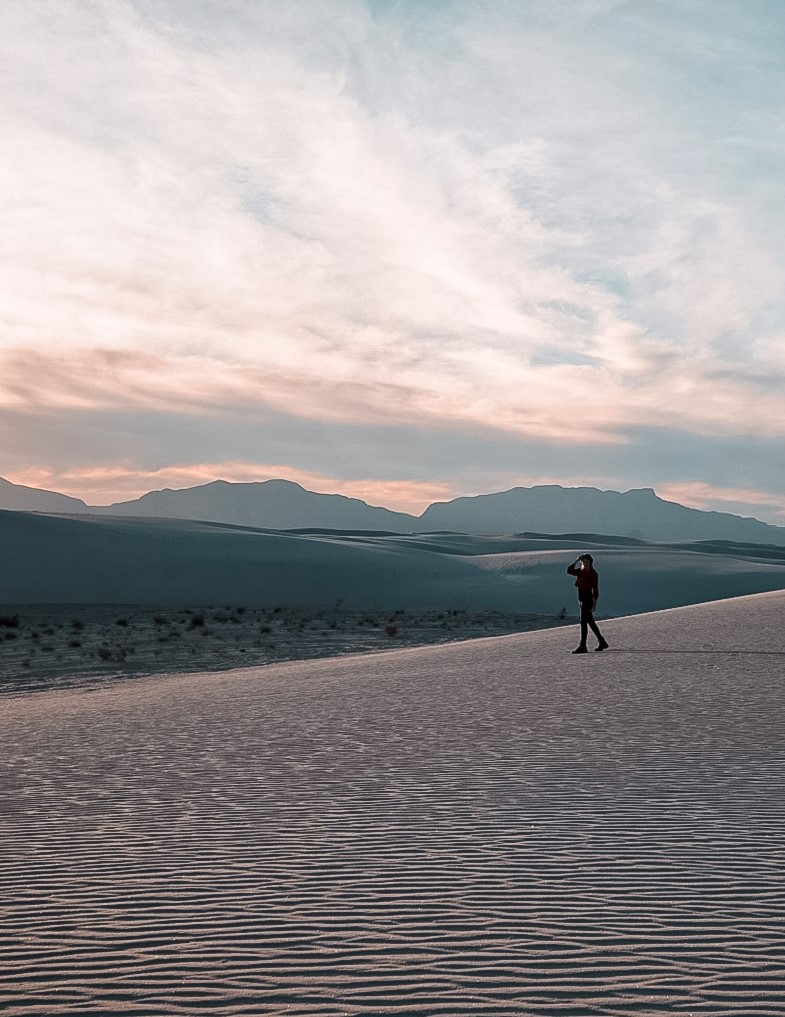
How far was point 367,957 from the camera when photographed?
414cm

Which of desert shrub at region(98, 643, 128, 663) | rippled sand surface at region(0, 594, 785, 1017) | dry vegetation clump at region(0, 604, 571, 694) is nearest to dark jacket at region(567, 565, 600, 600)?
rippled sand surface at region(0, 594, 785, 1017)

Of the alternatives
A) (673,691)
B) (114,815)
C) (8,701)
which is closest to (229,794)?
(114,815)

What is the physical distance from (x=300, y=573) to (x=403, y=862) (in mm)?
51066

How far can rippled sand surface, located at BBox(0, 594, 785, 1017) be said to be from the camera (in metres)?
3.85

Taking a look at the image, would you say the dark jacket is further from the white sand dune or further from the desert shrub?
the white sand dune

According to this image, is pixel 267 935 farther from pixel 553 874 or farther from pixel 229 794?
pixel 229 794

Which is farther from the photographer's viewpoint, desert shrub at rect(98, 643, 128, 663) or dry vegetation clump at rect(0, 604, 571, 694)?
desert shrub at rect(98, 643, 128, 663)

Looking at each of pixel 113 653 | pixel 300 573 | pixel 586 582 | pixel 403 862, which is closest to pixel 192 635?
pixel 113 653

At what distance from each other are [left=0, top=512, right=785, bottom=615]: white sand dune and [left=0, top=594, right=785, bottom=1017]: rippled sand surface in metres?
37.9

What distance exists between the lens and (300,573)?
56500mm

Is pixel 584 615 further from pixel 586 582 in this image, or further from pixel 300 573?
pixel 300 573

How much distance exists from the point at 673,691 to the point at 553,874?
916cm

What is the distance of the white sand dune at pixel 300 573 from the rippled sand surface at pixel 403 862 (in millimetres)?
37854

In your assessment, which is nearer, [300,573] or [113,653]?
[113,653]
